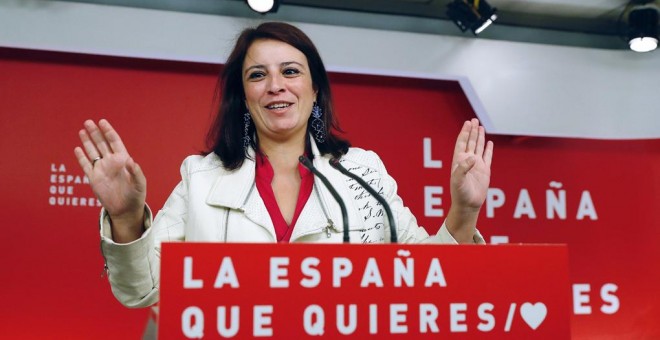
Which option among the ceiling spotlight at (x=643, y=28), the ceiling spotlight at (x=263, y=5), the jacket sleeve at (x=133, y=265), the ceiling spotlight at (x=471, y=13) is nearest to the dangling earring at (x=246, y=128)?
the jacket sleeve at (x=133, y=265)

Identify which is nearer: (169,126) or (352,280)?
(352,280)

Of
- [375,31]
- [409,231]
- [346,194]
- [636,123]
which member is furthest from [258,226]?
[636,123]

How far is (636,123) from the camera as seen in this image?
3.14m

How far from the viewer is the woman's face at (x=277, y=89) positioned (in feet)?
4.06

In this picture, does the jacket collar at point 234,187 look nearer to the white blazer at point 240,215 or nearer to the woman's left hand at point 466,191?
the white blazer at point 240,215

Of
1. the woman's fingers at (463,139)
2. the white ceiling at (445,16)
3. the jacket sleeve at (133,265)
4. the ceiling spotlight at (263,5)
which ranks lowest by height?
the jacket sleeve at (133,265)

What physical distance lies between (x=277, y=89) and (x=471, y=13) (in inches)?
75.5

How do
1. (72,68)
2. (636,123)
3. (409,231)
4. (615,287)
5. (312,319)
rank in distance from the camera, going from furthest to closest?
(636,123), (615,287), (72,68), (409,231), (312,319)

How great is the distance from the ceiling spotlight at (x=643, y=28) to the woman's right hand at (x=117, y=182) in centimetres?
290

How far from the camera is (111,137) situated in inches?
36.7

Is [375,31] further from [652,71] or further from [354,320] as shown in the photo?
[354,320]

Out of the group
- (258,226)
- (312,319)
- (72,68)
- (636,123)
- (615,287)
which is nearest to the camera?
(312,319)

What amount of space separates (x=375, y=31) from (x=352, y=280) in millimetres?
2366

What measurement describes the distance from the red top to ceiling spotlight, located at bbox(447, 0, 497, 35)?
6.42ft
